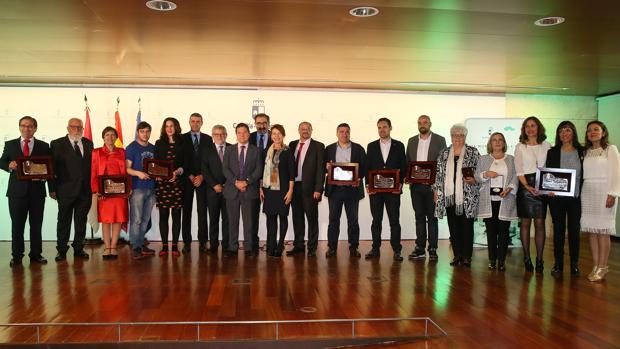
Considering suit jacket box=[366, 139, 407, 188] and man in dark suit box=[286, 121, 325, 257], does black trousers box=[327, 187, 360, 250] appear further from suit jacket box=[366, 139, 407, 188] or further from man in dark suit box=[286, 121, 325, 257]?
suit jacket box=[366, 139, 407, 188]

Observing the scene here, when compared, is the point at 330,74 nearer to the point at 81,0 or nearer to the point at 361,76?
the point at 361,76

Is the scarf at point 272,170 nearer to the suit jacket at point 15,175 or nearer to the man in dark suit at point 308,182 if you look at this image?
the man in dark suit at point 308,182

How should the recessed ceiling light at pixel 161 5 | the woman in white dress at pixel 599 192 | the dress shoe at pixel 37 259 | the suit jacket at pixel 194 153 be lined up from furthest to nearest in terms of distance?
1. the suit jacket at pixel 194 153
2. the dress shoe at pixel 37 259
3. the woman in white dress at pixel 599 192
4. the recessed ceiling light at pixel 161 5

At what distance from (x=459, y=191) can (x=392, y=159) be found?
38.4 inches

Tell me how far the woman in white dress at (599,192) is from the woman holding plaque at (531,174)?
1.48 ft

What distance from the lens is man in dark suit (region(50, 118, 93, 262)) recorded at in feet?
20.3

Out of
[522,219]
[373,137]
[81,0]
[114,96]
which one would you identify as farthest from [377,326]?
[114,96]

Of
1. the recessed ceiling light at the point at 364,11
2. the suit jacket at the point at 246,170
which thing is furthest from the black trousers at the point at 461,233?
the recessed ceiling light at the point at 364,11

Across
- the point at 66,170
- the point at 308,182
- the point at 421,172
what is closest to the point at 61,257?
the point at 66,170

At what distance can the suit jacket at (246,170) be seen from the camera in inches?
247

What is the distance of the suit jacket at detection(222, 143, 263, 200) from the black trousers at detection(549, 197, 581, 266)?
3307mm

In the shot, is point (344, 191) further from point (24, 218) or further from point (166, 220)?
point (24, 218)

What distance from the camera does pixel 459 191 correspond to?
582 cm

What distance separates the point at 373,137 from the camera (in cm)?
888
